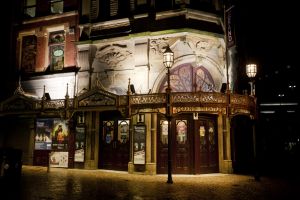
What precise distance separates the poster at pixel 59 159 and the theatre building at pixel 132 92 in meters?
0.06

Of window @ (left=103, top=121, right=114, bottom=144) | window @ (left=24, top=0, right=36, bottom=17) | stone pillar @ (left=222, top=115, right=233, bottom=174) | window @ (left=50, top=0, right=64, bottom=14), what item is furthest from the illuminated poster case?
window @ (left=24, top=0, right=36, bottom=17)

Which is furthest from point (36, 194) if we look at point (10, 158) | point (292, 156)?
point (292, 156)

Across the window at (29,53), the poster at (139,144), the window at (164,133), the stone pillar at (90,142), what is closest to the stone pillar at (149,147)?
the poster at (139,144)

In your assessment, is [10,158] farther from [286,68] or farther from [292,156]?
[286,68]

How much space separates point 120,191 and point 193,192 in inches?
103

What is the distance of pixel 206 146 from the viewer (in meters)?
16.9

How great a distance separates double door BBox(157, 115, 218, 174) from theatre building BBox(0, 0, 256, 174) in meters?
0.05

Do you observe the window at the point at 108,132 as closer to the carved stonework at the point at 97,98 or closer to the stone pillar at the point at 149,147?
the stone pillar at the point at 149,147

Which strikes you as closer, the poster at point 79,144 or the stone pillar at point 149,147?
the stone pillar at point 149,147

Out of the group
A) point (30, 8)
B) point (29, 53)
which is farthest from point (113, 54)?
point (30, 8)

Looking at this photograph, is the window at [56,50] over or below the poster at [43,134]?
over

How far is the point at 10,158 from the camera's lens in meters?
13.0

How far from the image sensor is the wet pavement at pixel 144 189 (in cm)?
994

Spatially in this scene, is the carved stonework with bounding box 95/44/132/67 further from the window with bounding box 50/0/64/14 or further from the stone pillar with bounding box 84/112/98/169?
the window with bounding box 50/0/64/14
